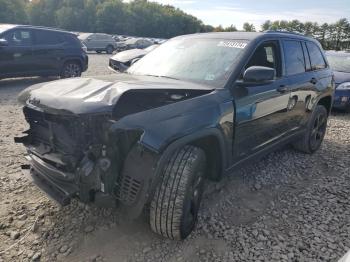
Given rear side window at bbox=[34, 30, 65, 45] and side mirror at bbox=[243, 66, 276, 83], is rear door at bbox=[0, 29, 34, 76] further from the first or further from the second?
side mirror at bbox=[243, 66, 276, 83]

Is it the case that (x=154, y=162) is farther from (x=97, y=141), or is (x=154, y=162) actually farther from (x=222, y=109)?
(x=222, y=109)

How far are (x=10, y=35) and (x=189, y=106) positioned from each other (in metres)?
8.50

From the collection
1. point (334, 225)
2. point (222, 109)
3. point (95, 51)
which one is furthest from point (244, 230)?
point (95, 51)

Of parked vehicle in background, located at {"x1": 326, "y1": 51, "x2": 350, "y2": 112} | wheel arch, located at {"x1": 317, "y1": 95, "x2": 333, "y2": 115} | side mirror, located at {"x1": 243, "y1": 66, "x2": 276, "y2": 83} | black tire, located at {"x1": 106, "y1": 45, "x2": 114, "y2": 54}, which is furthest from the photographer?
black tire, located at {"x1": 106, "y1": 45, "x2": 114, "y2": 54}

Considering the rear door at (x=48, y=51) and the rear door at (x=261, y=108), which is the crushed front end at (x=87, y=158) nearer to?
the rear door at (x=261, y=108)

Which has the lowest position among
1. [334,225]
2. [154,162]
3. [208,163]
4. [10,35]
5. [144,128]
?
[334,225]

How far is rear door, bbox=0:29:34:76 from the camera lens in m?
9.38

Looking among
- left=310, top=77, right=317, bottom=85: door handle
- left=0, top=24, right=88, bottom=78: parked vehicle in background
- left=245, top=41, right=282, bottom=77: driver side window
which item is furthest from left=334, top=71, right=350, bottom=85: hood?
left=0, top=24, right=88, bottom=78: parked vehicle in background

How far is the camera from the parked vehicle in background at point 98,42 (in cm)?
2825

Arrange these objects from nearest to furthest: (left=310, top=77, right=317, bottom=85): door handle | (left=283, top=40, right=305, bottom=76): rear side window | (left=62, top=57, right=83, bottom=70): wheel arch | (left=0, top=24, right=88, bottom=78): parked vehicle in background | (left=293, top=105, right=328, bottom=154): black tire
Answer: (left=283, top=40, right=305, bottom=76): rear side window → (left=310, top=77, right=317, bottom=85): door handle → (left=293, top=105, right=328, bottom=154): black tire → (left=0, top=24, right=88, bottom=78): parked vehicle in background → (left=62, top=57, right=83, bottom=70): wheel arch

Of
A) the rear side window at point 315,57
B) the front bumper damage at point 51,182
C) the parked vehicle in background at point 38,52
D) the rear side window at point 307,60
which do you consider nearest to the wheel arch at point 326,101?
the rear side window at point 315,57

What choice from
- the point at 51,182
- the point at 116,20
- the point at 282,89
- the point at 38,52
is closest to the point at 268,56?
the point at 282,89

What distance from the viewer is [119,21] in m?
64.6

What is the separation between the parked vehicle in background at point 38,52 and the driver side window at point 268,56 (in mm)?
7792
